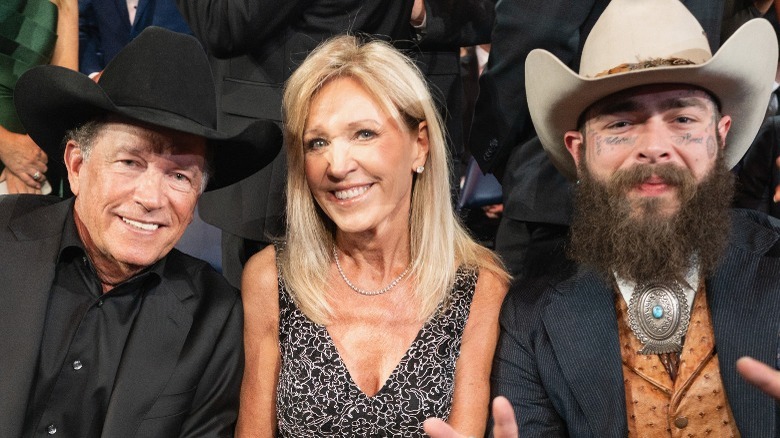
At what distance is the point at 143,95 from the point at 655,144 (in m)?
1.64

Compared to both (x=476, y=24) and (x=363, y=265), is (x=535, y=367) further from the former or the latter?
(x=476, y=24)

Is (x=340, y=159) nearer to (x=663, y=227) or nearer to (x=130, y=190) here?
(x=130, y=190)

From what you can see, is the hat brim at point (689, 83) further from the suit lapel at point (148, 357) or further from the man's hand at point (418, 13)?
the suit lapel at point (148, 357)

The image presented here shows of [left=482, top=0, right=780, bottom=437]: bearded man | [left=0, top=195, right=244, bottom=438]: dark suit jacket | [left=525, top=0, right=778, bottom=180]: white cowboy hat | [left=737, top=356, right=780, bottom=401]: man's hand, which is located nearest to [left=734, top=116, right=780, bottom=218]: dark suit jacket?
[left=525, top=0, right=778, bottom=180]: white cowboy hat

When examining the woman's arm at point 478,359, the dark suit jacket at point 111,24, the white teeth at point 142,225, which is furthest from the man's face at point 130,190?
the dark suit jacket at point 111,24

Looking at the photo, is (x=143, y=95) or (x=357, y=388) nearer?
(x=143, y=95)

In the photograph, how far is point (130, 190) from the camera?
3.06 meters

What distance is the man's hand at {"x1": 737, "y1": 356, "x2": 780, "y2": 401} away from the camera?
2225 millimetres

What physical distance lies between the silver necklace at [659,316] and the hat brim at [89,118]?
1333mm

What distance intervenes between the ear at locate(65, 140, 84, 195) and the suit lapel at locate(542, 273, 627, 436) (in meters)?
1.60

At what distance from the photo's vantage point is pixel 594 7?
3.62m

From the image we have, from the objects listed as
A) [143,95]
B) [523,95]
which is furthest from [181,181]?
[523,95]

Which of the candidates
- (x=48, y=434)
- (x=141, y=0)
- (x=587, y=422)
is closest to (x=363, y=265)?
(x=587, y=422)

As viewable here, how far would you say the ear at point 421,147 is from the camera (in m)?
3.46
